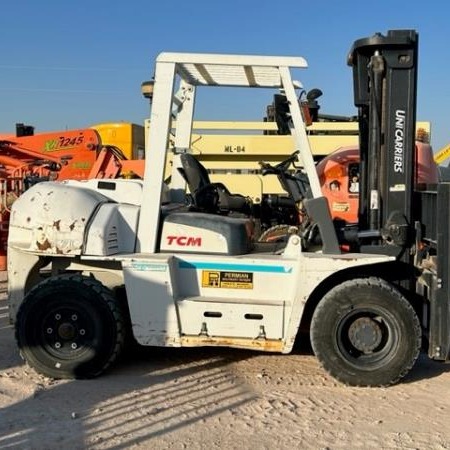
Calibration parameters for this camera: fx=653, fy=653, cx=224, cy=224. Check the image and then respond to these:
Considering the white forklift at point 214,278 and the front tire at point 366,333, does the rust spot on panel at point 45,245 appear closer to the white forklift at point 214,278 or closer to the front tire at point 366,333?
the white forklift at point 214,278

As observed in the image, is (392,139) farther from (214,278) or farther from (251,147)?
(251,147)

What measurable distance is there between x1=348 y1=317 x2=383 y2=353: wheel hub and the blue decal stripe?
69 cm

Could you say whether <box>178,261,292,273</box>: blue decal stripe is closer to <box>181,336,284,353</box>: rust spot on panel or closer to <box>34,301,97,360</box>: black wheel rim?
<box>181,336,284,353</box>: rust spot on panel

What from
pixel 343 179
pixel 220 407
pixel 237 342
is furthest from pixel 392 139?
pixel 343 179

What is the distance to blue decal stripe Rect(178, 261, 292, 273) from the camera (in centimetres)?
522

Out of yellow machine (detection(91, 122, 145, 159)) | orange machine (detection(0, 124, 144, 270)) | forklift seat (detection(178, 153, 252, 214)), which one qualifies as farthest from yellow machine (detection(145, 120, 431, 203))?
forklift seat (detection(178, 153, 252, 214))

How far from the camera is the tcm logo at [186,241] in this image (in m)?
Result: 5.40

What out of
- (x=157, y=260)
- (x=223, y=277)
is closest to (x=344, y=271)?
(x=223, y=277)

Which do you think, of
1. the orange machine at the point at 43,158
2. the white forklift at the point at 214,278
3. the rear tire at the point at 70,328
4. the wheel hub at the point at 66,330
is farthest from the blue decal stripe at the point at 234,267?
the orange machine at the point at 43,158

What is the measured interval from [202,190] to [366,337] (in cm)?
204

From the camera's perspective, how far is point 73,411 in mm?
4629

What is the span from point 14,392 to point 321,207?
9.13 ft

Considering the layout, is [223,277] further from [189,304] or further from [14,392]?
[14,392]

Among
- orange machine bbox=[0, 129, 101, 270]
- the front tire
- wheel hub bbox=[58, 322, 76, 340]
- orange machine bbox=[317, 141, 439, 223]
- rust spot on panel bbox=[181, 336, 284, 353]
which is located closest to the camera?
the front tire
